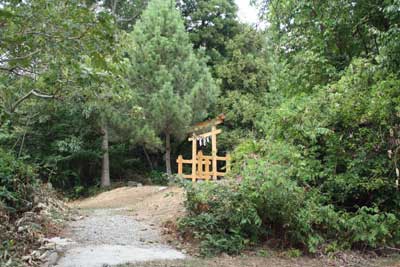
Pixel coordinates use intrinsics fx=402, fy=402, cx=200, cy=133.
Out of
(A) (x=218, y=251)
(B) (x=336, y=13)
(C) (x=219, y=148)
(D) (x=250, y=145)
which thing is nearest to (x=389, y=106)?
(D) (x=250, y=145)

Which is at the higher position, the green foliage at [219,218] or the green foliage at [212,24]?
the green foliage at [212,24]

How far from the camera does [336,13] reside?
717cm

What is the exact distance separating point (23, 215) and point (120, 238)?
5.07ft

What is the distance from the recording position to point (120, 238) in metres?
5.45

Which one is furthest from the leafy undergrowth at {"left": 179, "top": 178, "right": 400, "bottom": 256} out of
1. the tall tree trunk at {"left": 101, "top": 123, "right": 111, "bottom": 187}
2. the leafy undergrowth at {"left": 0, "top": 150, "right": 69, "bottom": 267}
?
the tall tree trunk at {"left": 101, "top": 123, "right": 111, "bottom": 187}

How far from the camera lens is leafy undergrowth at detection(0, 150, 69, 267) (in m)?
4.32

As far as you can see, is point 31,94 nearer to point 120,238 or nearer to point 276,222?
point 120,238

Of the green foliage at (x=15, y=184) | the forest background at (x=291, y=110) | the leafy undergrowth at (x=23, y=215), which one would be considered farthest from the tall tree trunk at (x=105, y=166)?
the green foliage at (x=15, y=184)

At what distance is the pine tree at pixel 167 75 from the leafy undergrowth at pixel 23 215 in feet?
18.5

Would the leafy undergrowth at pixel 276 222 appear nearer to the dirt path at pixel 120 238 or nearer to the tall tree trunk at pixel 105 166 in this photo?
the dirt path at pixel 120 238

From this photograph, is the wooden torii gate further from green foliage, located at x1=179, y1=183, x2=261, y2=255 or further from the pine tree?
green foliage, located at x1=179, y1=183, x2=261, y2=255

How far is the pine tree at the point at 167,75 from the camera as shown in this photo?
1255 cm

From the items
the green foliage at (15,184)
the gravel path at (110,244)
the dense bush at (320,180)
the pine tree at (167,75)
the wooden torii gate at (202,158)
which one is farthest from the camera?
the pine tree at (167,75)

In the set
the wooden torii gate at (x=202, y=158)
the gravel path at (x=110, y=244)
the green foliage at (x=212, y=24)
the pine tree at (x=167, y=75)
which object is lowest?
the gravel path at (x=110, y=244)
